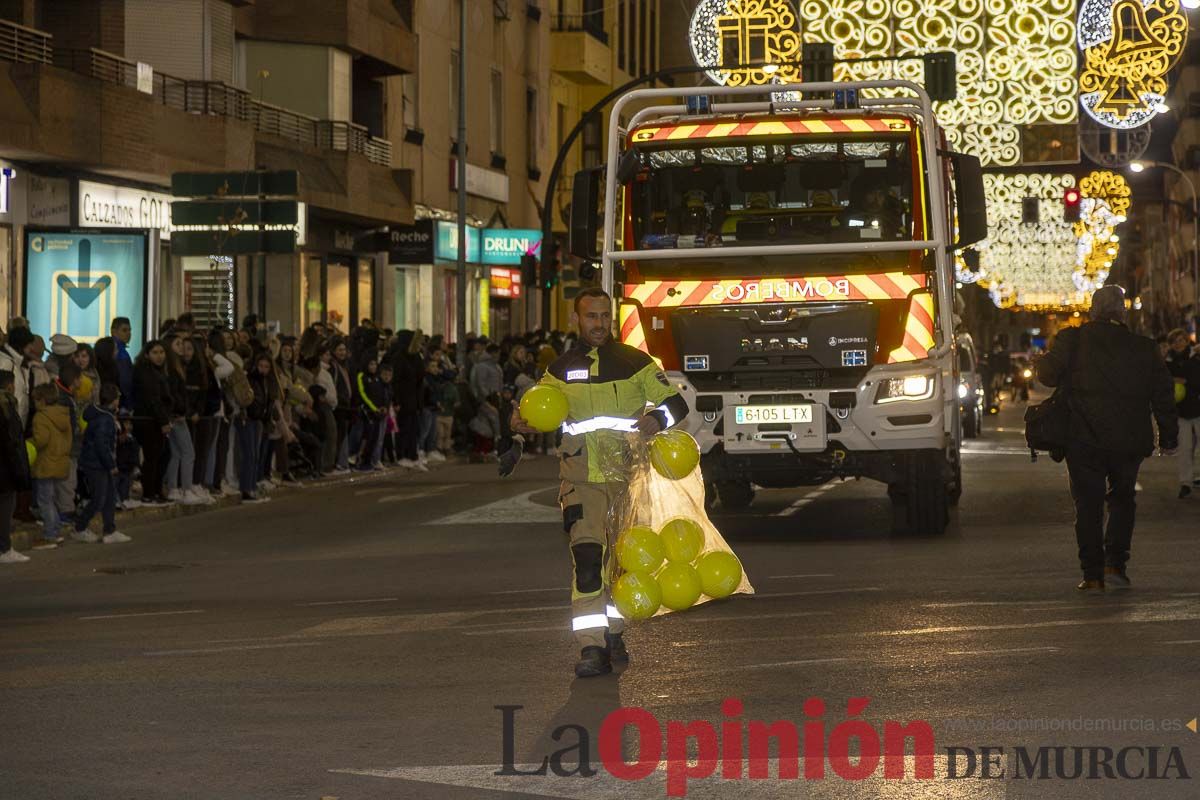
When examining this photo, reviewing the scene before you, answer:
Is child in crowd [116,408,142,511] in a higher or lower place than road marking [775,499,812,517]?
higher

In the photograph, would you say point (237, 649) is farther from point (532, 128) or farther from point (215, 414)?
point (532, 128)

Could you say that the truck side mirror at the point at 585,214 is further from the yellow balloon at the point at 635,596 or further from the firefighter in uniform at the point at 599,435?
the yellow balloon at the point at 635,596

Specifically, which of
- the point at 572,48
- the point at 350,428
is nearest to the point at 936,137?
the point at 350,428

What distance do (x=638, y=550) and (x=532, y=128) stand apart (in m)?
42.0

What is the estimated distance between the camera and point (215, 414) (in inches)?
872

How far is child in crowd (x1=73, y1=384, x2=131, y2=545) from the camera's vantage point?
723 inches

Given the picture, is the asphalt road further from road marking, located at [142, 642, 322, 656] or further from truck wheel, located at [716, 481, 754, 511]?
truck wheel, located at [716, 481, 754, 511]

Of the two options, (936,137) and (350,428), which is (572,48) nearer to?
(350,428)

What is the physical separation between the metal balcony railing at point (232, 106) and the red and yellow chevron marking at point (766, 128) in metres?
12.6

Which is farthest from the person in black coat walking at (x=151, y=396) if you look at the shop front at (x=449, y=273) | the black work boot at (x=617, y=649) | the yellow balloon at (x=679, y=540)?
the shop front at (x=449, y=273)

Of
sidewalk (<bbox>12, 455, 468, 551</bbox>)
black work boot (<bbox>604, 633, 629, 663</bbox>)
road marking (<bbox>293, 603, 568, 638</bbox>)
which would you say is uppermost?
black work boot (<bbox>604, 633, 629, 663</bbox>)

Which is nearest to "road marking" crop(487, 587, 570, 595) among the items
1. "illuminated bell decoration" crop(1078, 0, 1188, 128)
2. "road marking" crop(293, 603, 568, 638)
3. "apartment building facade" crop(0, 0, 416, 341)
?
"road marking" crop(293, 603, 568, 638)

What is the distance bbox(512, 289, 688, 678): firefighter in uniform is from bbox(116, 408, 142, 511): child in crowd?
10.6 metres

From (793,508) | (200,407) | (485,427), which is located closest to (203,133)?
(485,427)
